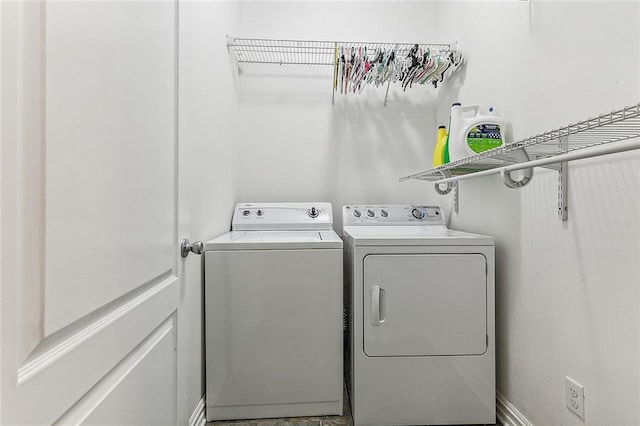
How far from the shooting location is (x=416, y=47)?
1905mm

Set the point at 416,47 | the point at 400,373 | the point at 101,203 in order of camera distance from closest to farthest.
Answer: the point at 101,203 < the point at 400,373 < the point at 416,47

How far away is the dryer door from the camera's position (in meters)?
1.42

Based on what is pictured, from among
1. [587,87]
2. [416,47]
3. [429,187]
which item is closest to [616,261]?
[587,87]

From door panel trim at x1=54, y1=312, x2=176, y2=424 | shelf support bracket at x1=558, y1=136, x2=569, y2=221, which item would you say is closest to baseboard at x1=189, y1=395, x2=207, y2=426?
door panel trim at x1=54, y1=312, x2=176, y2=424

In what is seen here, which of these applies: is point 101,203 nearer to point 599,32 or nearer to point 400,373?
point 400,373

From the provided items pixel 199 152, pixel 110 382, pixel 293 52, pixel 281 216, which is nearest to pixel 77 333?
pixel 110 382

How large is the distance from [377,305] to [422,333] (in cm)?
26

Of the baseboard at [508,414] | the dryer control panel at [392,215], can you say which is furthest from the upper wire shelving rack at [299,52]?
the baseboard at [508,414]

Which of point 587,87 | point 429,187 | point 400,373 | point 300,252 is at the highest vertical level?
point 587,87

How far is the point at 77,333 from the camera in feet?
1.77

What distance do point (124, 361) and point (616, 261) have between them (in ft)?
4.72

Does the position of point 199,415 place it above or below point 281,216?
below

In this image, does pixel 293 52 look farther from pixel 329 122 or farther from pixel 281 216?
pixel 281 216

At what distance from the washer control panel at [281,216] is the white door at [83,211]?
1128 millimetres
